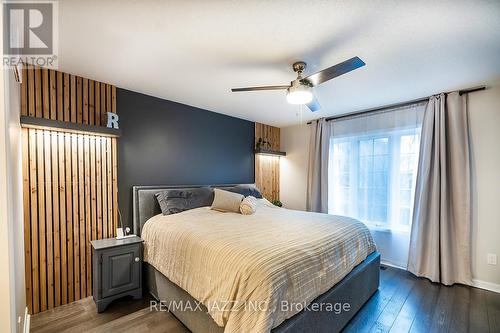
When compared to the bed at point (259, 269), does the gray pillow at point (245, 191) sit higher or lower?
higher

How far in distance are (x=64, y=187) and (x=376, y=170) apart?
169 inches

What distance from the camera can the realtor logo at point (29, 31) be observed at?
131 centimetres

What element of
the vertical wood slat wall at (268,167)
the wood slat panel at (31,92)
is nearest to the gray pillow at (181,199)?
the wood slat panel at (31,92)

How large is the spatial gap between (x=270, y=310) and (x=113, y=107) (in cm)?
288

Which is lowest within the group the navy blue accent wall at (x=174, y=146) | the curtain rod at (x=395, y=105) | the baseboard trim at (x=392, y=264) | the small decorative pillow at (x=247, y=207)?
the baseboard trim at (x=392, y=264)

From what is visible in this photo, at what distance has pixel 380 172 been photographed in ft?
11.7

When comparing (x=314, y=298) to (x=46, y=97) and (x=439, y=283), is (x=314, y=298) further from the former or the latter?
(x=46, y=97)

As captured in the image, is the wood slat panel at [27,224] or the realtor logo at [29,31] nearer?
the realtor logo at [29,31]

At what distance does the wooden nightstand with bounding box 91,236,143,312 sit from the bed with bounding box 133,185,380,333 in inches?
5.4

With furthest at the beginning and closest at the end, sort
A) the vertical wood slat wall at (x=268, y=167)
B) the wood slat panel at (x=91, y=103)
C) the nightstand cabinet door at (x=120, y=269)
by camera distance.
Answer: the vertical wood slat wall at (x=268, y=167)
the wood slat panel at (x=91, y=103)
the nightstand cabinet door at (x=120, y=269)

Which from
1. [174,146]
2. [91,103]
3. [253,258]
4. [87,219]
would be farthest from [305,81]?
[87,219]

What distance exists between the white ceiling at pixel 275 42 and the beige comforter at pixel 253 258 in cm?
166

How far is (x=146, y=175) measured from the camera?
120 inches

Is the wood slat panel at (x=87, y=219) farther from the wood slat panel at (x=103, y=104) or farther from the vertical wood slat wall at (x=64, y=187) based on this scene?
the wood slat panel at (x=103, y=104)
